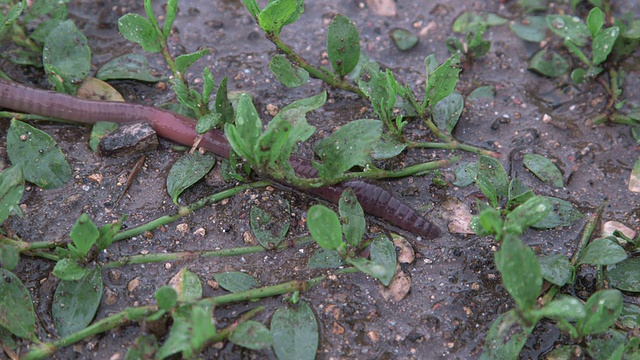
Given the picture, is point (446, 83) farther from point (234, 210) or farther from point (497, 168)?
point (234, 210)

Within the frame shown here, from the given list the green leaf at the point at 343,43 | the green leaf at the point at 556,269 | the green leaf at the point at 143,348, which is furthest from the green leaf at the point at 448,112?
the green leaf at the point at 143,348

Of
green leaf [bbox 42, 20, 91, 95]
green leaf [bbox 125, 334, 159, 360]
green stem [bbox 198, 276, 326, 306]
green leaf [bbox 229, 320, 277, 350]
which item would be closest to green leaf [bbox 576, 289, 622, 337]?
green stem [bbox 198, 276, 326, 306]

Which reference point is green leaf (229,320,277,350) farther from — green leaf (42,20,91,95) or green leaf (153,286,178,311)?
green leaf (42,20,91,95)

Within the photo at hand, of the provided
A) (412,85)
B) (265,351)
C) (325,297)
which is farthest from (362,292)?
(412,85)

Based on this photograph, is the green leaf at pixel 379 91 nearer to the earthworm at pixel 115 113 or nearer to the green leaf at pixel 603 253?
the earthworm at pixel 115 113

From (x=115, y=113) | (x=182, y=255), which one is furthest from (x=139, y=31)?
(x=182, y=255)

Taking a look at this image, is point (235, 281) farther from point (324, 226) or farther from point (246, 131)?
point (246, 131)
